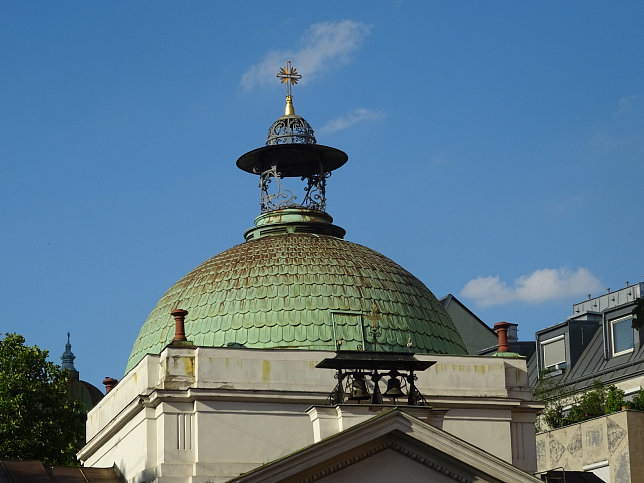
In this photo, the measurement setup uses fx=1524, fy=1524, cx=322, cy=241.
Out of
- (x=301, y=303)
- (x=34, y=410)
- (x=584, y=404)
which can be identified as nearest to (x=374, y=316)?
(x=301, y=303)

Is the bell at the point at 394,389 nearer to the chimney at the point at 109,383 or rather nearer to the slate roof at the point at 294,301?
the slate roof at the point at 294,301

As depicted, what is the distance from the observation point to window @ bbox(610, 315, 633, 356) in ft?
222

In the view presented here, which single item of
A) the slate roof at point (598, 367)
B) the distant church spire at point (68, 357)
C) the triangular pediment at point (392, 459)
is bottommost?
the triangular pediment at point (392, 459)

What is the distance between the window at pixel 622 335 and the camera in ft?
222

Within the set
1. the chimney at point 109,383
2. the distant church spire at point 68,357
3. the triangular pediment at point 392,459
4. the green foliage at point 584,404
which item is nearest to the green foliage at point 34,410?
the chimney at point 109,383

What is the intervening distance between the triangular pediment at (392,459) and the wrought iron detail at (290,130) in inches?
713

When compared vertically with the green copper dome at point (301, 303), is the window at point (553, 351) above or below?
above

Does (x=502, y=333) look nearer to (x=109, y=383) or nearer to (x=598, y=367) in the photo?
(x=109, y=383)

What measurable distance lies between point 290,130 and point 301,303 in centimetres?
907

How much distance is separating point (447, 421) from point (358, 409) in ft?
20.2

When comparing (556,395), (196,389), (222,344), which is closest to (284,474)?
(196,389)

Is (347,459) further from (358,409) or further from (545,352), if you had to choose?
(545,352)

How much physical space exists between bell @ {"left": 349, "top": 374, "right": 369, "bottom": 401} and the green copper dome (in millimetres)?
3616

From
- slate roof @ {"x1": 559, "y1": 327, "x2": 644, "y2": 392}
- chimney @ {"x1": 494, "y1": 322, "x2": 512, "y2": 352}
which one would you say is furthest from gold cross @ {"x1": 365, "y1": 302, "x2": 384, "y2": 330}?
slate roof @ {"x1": 559, "y1": 327, "x2": 644, "y2": 392}
